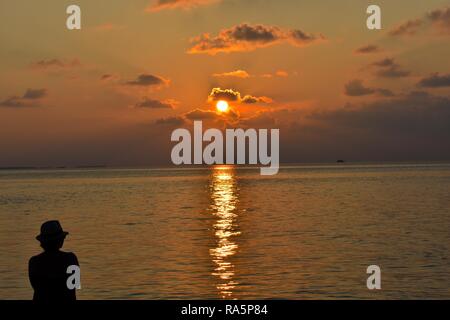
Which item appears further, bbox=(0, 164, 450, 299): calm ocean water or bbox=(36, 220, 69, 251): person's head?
bbox=(0, 164, 450, 299): calm ocean water

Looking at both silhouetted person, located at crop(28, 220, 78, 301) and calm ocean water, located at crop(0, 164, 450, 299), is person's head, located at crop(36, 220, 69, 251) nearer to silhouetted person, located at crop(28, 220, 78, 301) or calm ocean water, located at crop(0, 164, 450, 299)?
silhouetted person, located at crop(28, 220, 78, 301)

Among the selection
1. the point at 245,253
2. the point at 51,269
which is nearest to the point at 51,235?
the point at 51,269

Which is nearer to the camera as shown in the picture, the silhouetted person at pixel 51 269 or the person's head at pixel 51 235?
the person's head at pixel 51 235

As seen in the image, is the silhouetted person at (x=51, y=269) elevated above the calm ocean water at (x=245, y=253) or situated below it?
above

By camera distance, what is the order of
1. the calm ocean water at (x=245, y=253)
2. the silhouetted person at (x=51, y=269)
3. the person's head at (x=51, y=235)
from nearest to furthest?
1. the person's head at (x=51, y=235)
2. the silhouetted person at (x=51, y=269)
3. the calm ocean water at (x=245, y=253)

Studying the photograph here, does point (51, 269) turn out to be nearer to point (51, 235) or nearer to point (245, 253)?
point (51, 235)

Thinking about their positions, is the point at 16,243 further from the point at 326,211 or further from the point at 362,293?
the point at 326,211

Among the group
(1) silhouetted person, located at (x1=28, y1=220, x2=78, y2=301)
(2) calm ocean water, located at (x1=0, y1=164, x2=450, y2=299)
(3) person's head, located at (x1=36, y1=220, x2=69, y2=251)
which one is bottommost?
(2) calm ocean water, located at (x1=0, y1=164, x2=450, y2=299)

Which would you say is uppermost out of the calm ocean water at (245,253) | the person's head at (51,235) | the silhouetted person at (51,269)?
the person's head at (51,235)

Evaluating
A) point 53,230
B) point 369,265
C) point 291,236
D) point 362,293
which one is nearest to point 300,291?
point 362,293

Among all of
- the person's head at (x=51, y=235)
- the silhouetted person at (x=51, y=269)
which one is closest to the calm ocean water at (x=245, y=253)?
the silhouetted person at (x=51, y=269)

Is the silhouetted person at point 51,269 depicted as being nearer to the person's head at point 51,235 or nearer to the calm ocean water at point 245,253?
the person's head at point 51,235

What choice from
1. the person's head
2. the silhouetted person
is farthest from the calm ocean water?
the person's head
